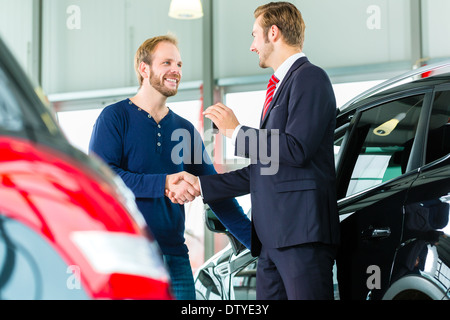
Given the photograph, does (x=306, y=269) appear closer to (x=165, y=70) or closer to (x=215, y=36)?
(x=165, y=70)

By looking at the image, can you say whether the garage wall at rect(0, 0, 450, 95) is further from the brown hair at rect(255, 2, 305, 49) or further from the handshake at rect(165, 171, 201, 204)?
the brown hair at rect(255, 2, 305, 49)

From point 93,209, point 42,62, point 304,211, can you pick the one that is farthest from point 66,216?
point 42,62

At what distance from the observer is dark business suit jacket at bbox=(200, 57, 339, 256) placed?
69.9 inches

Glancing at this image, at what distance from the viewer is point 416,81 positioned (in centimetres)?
195

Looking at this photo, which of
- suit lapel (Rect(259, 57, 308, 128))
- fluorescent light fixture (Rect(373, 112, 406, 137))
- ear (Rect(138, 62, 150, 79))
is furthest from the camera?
ear (Rect(138, 62, 150, 79))

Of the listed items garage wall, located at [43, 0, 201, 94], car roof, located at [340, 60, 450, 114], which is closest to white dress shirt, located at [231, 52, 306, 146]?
car roof, located at [340, 60, 450, 114]

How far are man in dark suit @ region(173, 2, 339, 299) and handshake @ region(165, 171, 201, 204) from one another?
Result: 0.31 metres

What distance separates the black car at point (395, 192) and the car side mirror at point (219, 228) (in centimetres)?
9

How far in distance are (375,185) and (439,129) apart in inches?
10.3

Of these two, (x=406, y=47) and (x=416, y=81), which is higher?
(x=406, y=47)

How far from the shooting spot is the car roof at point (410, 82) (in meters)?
1.85

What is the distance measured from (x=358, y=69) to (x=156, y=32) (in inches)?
117

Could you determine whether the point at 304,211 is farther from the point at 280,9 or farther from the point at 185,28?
the point at 185,28
